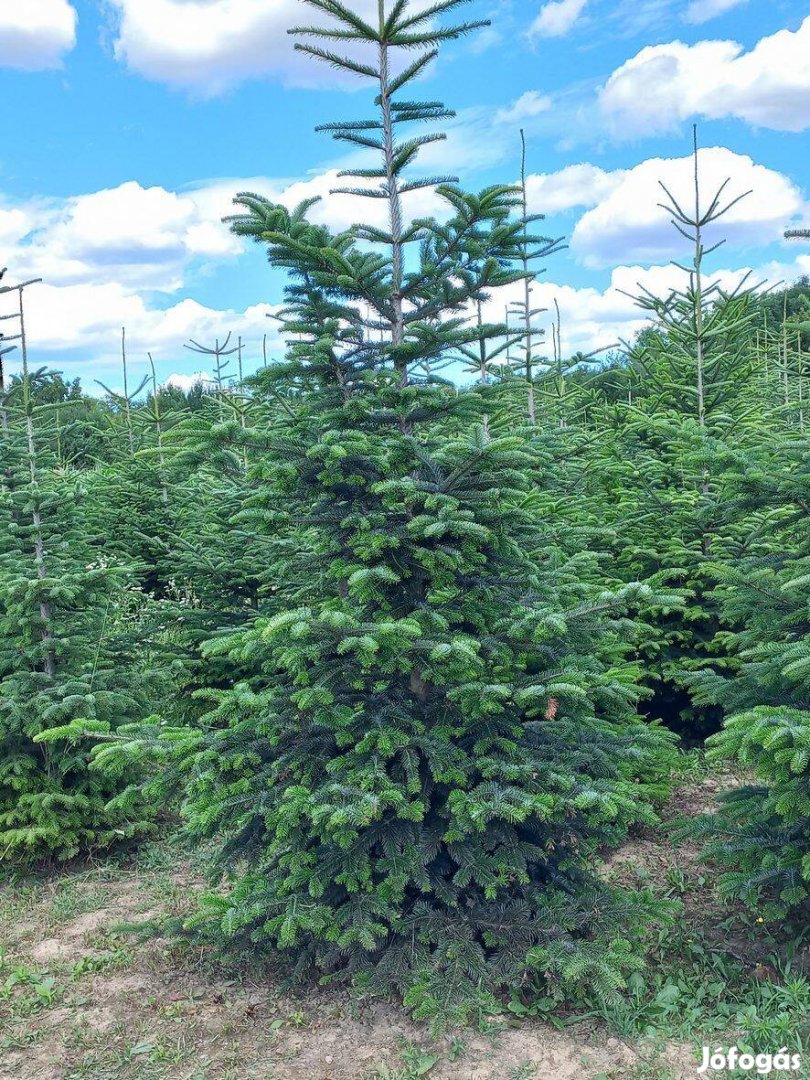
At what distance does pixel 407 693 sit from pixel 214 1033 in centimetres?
182

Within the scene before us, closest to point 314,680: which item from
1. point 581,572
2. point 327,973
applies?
point 327,973

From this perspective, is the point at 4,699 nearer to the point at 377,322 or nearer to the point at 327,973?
the point at 327,973

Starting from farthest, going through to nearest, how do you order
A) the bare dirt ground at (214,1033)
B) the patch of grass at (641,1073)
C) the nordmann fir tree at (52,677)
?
the nordmann fir tree at (52,677), the bare dirt ground at (214,1033), the patch of grass at (641,1073)

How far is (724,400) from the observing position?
30.3ft

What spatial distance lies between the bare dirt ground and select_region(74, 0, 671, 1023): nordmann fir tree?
0.19 m

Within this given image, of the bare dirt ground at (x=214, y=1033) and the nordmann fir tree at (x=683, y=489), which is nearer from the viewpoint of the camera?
the bare dirt ground at (x=214, y=1033)

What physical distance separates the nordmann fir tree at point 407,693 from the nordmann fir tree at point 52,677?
66.6 inches

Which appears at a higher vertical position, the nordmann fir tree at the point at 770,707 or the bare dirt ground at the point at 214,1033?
the nordmann fir tree at the point at 770,707

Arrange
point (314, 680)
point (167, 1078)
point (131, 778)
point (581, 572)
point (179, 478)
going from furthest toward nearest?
point (179, 478), point (131, 778), point (581, 572), point (314, 680), point (167, 1078)

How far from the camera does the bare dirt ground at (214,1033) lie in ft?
12.0

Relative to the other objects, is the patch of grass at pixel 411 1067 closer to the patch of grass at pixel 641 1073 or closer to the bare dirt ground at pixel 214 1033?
the bare dirt ground at pixel 214 1033

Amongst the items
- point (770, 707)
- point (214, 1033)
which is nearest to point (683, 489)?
point (770, 707)

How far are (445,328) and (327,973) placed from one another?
328 cm

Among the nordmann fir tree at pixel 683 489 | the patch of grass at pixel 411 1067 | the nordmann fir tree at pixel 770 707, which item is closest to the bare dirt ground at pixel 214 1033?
the patch of grass at pixel 411 1067
